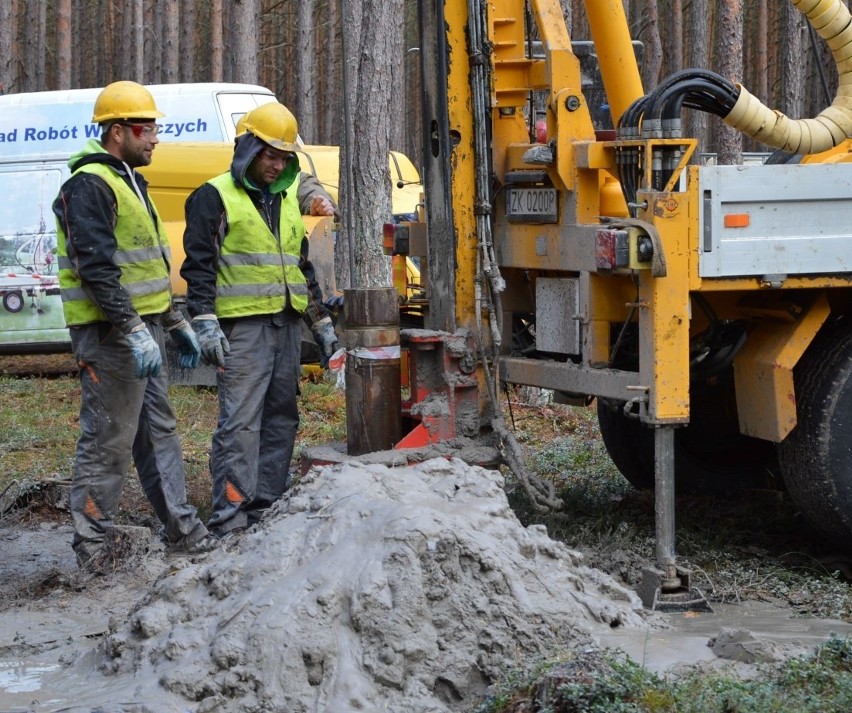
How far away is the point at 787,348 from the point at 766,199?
648 mm

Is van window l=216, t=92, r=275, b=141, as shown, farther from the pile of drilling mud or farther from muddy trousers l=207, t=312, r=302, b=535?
the pile of drilling mud

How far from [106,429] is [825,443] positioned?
3.24m

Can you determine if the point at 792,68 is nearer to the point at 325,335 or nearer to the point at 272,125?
the point at 325,335

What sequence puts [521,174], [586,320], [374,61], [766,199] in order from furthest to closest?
[374,61], [521,174], [586,320], [766,199]

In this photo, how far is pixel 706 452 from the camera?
21.3 feet

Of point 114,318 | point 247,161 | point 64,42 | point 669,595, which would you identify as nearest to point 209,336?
point 114,318

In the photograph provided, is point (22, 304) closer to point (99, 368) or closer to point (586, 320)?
point (99, 368)

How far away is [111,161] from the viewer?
18.8 ft

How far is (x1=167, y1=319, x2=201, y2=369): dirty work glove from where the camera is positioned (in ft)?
19.2

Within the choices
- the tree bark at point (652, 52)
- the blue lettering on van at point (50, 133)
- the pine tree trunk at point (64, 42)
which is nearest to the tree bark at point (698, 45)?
the tree bark at point (652, 52)

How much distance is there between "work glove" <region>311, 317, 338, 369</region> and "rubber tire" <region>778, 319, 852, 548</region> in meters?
2.45

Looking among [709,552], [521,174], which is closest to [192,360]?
[521,174]

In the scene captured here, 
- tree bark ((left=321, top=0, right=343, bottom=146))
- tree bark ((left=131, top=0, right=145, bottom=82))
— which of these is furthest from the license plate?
tree bark ((left=321, top=0, right=343, bottom=146))

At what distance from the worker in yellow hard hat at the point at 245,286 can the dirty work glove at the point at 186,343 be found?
0.18 feet
